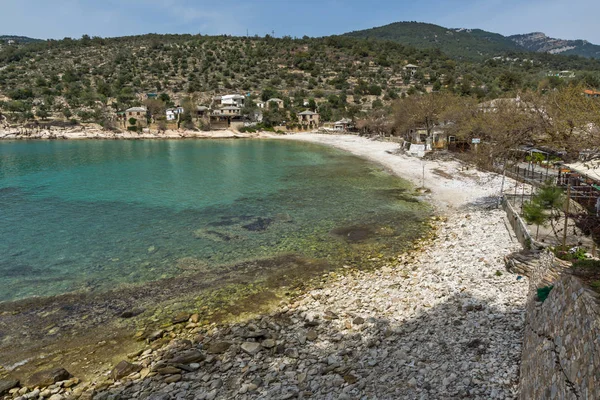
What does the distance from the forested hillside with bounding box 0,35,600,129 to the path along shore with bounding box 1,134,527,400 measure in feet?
279

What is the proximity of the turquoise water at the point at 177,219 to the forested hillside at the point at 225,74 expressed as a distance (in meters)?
61.8

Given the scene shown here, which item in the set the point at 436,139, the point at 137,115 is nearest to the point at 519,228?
the point at 436,139

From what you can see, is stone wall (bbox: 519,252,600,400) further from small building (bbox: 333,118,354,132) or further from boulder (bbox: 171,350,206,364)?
small building (bbox: 333,118,354,132)

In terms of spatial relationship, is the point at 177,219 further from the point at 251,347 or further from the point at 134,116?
the point at 134,116

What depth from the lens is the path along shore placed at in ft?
25.3

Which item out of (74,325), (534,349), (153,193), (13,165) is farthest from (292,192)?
(13,165)

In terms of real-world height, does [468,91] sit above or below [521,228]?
above

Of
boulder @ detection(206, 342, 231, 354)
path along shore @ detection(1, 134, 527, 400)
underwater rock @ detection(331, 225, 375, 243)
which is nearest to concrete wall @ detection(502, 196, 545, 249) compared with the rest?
path along shore @ detection(1, 134, 527, 400)

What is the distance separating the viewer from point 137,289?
45.7 feet

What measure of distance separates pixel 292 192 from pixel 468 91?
81921 mm

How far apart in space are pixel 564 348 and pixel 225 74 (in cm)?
12679

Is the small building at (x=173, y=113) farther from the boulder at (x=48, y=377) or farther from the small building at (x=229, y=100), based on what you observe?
the boulder at (x=48, y=377)

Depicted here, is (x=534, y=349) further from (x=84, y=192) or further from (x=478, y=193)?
(x=84, y=192)

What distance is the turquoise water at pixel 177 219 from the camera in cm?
1630
